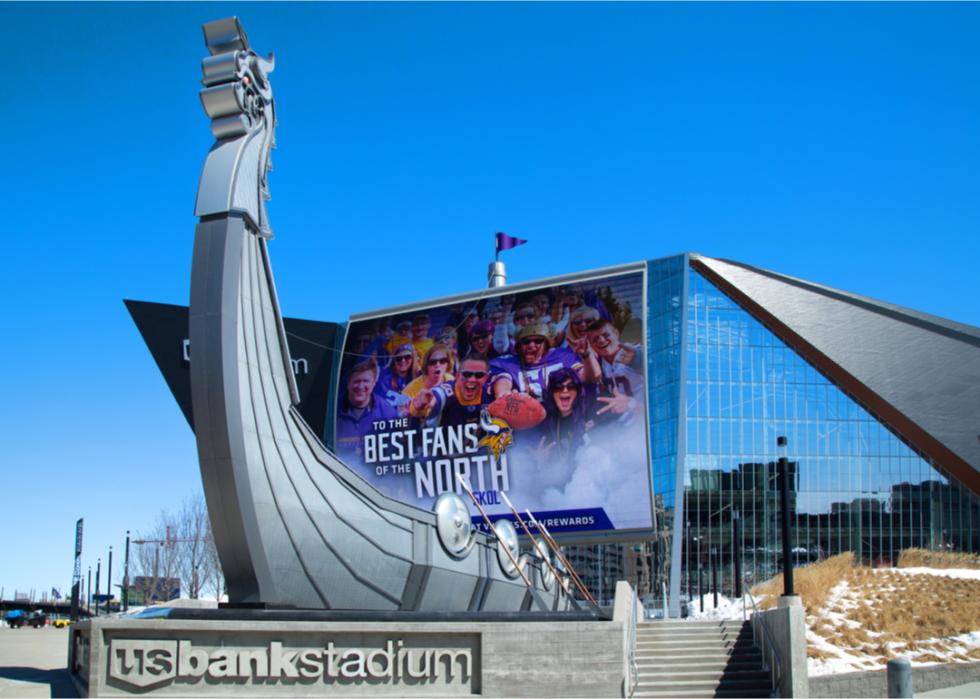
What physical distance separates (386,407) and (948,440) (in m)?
24.4

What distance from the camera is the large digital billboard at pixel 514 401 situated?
41406mm

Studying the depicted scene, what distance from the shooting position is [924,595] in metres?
25.8

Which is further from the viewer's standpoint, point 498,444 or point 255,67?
point 498,444

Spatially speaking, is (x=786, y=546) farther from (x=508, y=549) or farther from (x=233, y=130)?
(x=233, y=130)

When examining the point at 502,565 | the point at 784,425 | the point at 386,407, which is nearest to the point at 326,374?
the point at 386,407

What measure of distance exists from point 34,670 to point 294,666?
848 centimetres

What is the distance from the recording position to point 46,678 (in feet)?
54.0

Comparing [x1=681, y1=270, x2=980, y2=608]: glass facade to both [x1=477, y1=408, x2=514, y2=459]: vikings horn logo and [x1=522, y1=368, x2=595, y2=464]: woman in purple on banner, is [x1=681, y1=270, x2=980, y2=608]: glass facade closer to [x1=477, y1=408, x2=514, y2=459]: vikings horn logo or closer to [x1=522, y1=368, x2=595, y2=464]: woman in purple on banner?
[x1=522, y1=368, x2=595, y2=464]: woman in purple on banner

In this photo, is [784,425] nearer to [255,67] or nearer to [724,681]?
[724,681]

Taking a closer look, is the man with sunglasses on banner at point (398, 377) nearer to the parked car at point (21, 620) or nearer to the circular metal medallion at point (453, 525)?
the circular metal medallion at point (453, 525)

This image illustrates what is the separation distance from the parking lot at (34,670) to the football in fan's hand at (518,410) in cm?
2016

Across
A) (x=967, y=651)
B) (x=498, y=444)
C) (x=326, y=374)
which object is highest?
(x=326, y=374)

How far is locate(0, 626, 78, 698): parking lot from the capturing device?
14516 millimetres

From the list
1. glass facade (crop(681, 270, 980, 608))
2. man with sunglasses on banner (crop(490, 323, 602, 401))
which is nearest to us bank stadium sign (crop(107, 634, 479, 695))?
man with sunglasses on banner (crop(490, 323, 602, 401))
